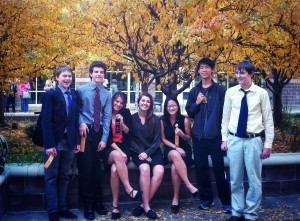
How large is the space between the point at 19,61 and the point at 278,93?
317 inches

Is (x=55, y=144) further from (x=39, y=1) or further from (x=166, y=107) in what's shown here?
(x=39, y=1)

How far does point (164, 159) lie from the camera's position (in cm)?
599

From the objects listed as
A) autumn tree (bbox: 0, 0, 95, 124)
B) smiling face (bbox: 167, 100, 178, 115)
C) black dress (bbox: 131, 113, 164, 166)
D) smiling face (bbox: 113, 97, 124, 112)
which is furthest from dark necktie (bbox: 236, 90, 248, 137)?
autumn tree (bbox: 0, 0, 95, 124)

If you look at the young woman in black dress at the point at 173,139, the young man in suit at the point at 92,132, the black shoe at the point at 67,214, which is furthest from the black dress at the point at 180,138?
the black shoe at the point at 67,214

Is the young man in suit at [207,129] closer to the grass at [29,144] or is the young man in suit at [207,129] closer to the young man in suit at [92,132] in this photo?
the young man in suit at [92,132]

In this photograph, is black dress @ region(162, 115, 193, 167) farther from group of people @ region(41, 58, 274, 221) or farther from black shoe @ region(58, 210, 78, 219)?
black shoe @ region(58, 210, 78, 219)

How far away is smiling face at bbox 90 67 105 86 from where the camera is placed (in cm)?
553

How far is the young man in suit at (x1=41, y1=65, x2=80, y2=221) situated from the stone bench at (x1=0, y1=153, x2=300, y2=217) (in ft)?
1.39

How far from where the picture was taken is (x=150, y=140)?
231 inches

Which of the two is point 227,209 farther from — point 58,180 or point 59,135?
point 59,135

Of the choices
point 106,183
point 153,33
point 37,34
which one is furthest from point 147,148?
point 37,34

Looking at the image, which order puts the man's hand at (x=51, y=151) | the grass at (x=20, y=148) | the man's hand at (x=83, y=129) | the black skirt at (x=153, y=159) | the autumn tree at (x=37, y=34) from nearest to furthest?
the man's hand at (x=51, y=151) < the man's hand at (x=83, y=129) < the black skirt at (x=153, y=159) < the grass at (x=20, y=148) < the autumn tree at (x=37, y=34)

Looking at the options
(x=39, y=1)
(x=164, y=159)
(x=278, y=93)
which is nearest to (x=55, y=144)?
(x=164, y=159)

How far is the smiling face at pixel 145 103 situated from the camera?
5.80m
